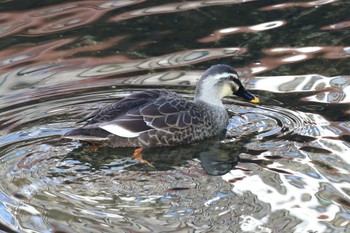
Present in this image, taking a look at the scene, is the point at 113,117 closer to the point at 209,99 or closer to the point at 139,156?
the point at 139,156

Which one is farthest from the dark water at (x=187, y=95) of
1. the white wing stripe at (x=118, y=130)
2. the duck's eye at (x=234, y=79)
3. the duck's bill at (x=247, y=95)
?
the duck's eye at (x=234, y=79)

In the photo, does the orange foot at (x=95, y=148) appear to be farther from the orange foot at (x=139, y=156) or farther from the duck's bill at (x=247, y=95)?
the duck's bill at (x=247, y=95)

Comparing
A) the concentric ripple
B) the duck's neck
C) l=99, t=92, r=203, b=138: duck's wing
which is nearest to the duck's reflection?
the concentric ripple

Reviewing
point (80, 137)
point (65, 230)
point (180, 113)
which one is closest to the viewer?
point (65, 230)

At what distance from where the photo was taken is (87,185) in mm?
8539

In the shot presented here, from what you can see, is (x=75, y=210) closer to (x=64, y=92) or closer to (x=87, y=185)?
(x=87, y=185)

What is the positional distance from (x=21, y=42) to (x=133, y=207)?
5503 millimetres

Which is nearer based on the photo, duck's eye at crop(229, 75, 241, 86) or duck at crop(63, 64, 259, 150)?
duck at crop(63, 64, 259, 150)

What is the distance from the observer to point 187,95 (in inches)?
439

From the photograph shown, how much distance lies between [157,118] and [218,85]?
1.00 m

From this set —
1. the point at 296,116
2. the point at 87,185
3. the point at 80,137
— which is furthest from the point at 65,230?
the point at 296,116

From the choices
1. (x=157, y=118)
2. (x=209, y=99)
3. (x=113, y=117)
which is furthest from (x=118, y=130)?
(x=209, y=99)

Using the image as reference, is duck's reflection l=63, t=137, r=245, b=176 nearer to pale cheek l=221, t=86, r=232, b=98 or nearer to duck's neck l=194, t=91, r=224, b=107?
duck's neck l=194, t=91, r=224, b=107

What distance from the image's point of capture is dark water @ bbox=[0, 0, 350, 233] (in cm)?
798
